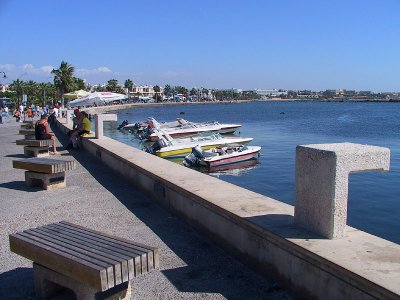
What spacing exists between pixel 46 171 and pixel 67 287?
4.91m

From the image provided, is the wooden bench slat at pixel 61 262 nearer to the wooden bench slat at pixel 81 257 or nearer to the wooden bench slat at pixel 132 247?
the wooden bench slat at pixel 81 257

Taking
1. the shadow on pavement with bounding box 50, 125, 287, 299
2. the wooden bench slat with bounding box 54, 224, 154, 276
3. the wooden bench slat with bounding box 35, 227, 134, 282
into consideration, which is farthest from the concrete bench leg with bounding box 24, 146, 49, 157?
the wooden bench slat with bounding box 54, 224, 154, 276

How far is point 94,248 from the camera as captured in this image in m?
3.79

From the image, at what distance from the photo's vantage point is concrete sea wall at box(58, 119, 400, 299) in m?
3.29

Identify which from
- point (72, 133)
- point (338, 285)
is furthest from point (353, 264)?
point (72, 133)

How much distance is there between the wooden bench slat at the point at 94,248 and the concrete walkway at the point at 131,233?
2.00ft

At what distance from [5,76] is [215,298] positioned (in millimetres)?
Answer: 48312

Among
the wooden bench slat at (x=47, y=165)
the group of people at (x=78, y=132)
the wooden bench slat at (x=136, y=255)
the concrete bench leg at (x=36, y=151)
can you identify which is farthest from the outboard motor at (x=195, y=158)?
the wooden bench slat at (x=136, y=255)

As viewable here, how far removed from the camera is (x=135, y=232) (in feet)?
19.4

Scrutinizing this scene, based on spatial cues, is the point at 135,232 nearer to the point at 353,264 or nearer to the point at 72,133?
the point at 353,264

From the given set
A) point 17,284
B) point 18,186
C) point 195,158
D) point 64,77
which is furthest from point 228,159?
point 64,77

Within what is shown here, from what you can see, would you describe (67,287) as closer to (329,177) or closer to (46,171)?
(329,177)

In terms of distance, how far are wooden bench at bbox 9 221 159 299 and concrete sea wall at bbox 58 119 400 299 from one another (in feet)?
4.02

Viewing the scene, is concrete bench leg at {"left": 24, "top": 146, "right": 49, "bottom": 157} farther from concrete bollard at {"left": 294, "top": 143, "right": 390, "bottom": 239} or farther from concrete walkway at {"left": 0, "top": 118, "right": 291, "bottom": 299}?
concrete bollard at {"left": 294, "top": 143, "right": 390, "bottom": 239}
